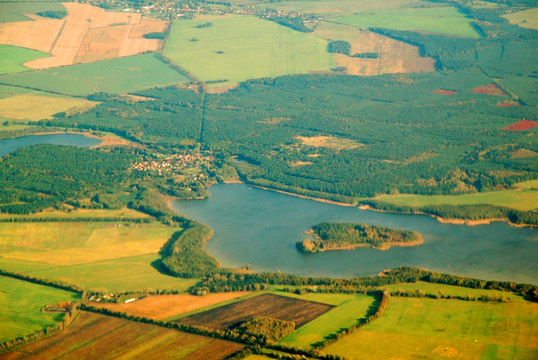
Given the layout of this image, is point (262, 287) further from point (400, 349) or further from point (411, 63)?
point (411, 63)

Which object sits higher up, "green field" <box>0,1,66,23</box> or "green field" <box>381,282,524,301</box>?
"green field" <box>381,282,524,301</box>

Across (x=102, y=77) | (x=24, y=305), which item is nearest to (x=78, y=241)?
(x=24, y=305)

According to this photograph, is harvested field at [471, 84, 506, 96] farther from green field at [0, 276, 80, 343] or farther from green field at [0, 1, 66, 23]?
green field at [0, 1, 66, 23]

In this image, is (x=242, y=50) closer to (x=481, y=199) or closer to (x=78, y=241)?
(x=481, y=199)

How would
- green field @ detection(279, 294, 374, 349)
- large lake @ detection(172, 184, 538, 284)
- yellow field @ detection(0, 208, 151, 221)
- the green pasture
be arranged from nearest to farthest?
1. green field @ detection(279, 294, 374, 349)
2. the green pasture
3. large lake @ detection(172, 184, 538, 284)
4. yellow field @ detection(0, 208, 151, 221)

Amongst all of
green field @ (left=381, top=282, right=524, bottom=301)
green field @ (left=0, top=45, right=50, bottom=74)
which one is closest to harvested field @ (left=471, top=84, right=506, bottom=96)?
green field @ (left=381, top=282, right=524, bottom=301)

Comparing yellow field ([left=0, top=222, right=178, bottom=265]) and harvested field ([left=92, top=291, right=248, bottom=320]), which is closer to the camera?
harvested field ([left=92, top=291, right=248, bottom=320])
